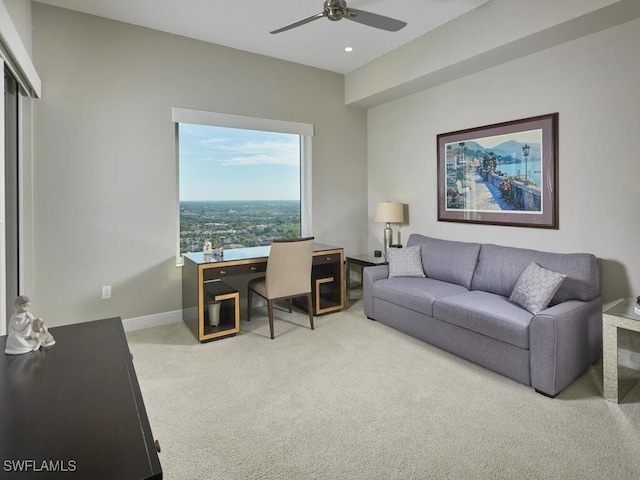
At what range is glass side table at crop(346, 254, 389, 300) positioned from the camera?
441 centimetres

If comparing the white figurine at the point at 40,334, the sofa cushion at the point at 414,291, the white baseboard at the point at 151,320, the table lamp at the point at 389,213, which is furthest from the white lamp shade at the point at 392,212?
the white figurine at the point at 40,334

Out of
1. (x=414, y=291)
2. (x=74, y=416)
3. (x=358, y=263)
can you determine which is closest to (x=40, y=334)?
(x=74, y=416)

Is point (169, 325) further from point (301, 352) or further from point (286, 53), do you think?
point (286, 53)

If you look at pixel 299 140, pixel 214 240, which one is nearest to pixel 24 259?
pixel 214 240

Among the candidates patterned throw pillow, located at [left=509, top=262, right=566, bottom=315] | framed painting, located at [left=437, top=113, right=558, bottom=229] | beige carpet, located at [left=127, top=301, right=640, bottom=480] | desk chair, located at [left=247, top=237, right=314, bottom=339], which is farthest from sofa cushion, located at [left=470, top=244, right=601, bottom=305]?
desk chair, located at [left=247, top=237, right=314, bottom=339]

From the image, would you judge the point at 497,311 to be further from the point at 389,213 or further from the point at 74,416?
the point at 74,416

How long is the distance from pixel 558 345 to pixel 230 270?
256 cm

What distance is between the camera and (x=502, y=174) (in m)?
3.50

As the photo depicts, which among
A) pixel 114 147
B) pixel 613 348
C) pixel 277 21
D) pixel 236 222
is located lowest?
pixel 613 348

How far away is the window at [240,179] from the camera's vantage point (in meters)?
3.91

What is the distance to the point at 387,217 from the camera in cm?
445

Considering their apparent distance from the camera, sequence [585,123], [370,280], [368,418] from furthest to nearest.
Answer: [370,280], [585,123], [368,418]

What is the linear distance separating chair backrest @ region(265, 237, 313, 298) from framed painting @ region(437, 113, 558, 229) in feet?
5.45

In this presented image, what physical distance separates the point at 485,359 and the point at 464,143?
218 cm
